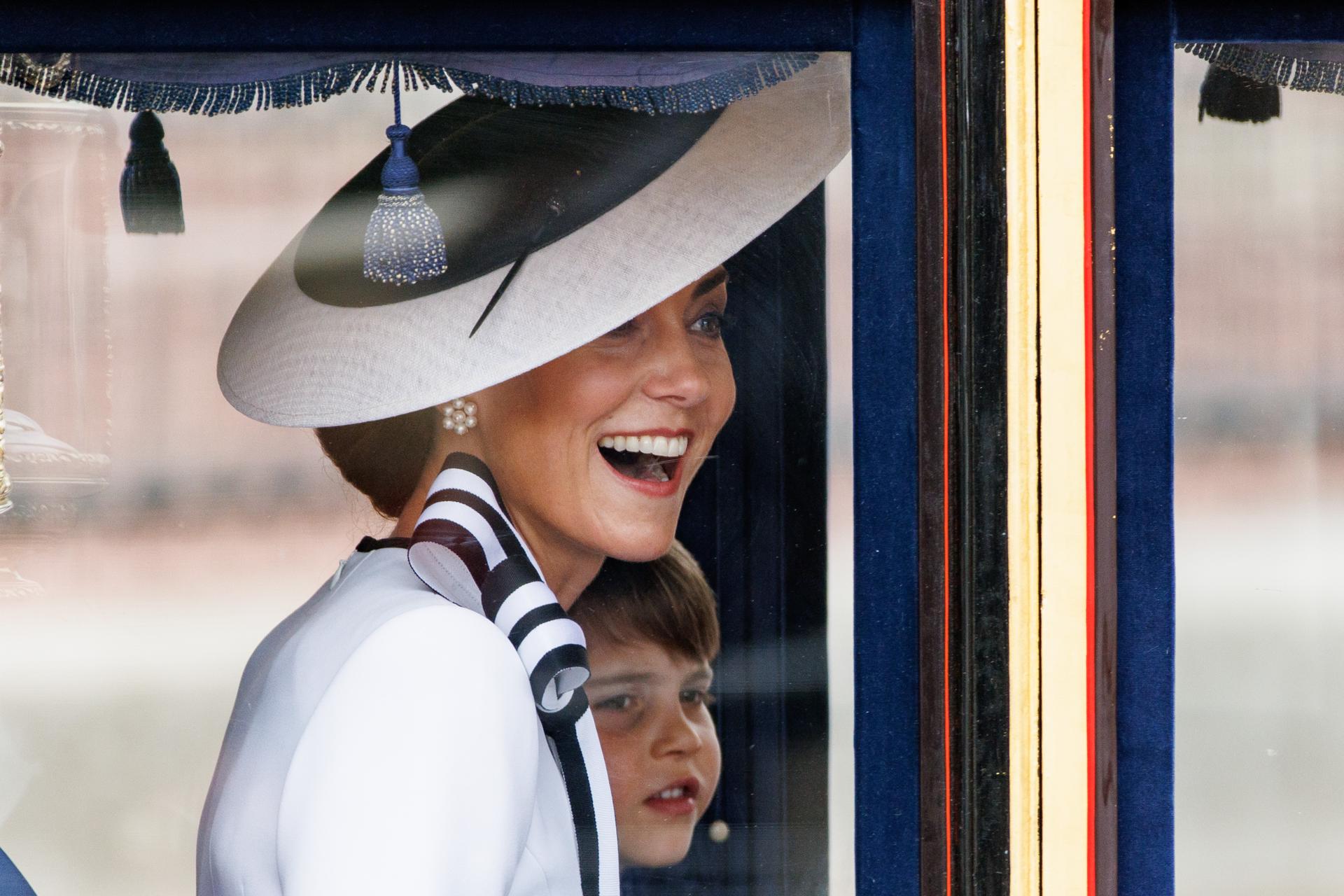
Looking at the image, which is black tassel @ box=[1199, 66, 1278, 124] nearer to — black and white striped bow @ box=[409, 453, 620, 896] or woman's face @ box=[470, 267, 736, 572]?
woman's face @ box=[470, 267, 736, 572]

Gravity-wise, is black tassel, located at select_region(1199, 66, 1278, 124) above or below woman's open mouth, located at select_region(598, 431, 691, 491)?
above

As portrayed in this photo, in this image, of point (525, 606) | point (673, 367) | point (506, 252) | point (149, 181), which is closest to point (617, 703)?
point (525, 606)

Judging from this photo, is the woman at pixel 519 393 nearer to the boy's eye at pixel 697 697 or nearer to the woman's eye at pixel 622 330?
the woman's eye at pixel 622 330

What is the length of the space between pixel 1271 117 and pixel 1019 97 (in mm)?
343

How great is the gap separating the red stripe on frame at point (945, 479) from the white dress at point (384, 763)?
15.4 inches

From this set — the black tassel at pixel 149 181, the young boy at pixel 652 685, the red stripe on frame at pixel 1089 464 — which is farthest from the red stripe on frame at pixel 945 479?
the black tassel at pixel 149 181

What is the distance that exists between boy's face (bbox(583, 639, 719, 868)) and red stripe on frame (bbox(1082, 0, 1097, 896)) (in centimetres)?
39

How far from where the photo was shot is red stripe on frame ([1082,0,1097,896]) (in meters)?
1.38

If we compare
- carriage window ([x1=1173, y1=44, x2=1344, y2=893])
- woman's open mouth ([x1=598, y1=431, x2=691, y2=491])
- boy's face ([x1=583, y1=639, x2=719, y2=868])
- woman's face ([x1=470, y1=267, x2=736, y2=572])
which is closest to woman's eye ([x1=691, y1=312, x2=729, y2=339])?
woman's face ([x1=470, y1=267, x2=736, y2=572])

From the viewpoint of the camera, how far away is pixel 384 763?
4.44 ft

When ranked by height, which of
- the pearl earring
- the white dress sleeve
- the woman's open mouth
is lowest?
the white dress sleeve

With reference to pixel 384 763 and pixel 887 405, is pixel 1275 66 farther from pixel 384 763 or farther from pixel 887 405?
pixel 384 763

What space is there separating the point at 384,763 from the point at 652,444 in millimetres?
418

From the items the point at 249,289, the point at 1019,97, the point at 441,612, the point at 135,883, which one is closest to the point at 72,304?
the point at 249,289
